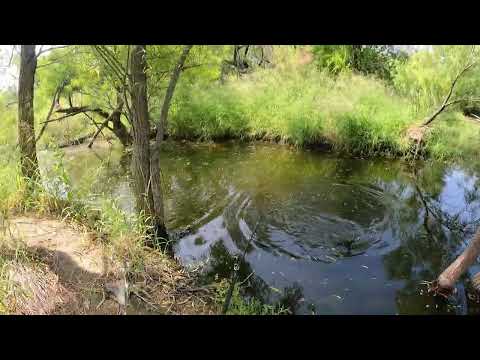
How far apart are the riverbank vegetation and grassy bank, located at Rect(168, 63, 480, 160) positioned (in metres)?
0.03

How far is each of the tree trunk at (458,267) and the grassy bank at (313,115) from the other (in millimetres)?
5610

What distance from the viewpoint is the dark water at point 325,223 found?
430cm

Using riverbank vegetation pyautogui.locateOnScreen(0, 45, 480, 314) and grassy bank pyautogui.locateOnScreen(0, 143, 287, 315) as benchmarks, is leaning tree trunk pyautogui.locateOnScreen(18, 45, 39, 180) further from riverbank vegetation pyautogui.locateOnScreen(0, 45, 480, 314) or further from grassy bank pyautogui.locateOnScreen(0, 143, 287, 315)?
grassy bank pyautogui.locateOnScreen(0, 143, 287, 315)

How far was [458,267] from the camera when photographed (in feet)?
12.9

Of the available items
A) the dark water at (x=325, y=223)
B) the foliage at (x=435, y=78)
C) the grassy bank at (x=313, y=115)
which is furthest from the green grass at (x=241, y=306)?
the foliage at (x=435, y=78)

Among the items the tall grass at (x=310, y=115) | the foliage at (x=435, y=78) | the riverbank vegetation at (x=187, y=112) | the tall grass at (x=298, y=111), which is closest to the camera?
the riverbank vegetation at (x=187, y=112)

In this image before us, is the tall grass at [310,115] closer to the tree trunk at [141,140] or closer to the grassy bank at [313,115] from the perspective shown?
the grassy bank at [313,115]

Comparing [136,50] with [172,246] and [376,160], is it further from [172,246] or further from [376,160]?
[376,160]

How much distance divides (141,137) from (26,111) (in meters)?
2.22

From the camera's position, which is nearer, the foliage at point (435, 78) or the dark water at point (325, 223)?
the dark water at point (325, 223)

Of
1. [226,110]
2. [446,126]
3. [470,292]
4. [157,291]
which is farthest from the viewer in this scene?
[226,110]
